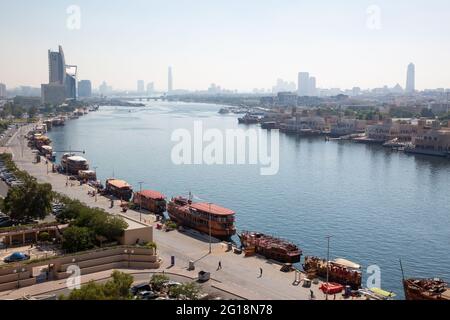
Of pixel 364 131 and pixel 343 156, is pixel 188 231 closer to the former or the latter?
pixel 343 156

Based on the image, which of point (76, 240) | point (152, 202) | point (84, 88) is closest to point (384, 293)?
point (76, 240)

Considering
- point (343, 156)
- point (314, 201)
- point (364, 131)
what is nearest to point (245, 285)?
point (314, 201)

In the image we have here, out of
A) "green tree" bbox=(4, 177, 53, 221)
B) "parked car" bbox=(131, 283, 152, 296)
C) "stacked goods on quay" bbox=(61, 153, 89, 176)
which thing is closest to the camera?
"parked car" bbox=(131, 283, 152, 296)

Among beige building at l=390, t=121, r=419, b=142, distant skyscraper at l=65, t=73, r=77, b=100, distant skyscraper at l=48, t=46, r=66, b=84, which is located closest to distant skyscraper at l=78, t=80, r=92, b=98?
distant skyscraper at l=65, t=73, r=77, b=100

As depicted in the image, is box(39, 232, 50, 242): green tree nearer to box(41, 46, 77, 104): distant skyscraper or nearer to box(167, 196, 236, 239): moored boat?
box(167, 196, 236, 239): moored boat

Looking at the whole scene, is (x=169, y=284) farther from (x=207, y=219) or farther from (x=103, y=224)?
(x=207, y=219)

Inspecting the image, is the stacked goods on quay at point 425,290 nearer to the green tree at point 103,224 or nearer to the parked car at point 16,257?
the green tree at point 103,224
